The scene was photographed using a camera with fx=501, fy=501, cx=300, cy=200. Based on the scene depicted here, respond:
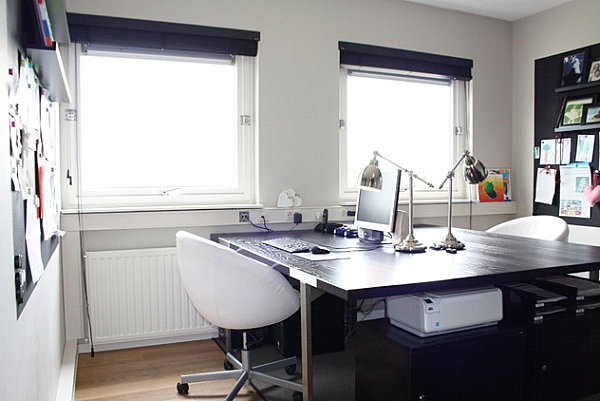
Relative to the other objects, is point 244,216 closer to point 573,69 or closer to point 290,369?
point 290,369

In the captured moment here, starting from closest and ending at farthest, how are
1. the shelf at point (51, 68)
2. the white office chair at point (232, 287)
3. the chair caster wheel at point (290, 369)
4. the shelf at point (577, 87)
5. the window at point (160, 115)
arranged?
the shelf at point (51, 68)
the white office chair at point (232, 287)
the chair caster wheel at point (290, 369)
the window at point (160, 115)
the shelf at point (577, 87)

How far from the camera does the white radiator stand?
3062 millimetres

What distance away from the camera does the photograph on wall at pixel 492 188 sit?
169 inches

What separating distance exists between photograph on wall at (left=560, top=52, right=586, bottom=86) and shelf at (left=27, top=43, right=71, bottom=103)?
352 centimetres

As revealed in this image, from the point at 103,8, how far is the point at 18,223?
226cm

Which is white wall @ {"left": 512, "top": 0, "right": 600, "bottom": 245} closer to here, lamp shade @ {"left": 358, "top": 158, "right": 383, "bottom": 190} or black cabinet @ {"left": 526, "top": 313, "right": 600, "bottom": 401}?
black cabinet @ {"left": 526, "top": 313, "right": 600, "bottom": 401}

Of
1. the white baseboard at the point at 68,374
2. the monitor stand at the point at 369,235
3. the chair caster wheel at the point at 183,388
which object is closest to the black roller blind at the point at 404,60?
the monitor stand at the point at 369,235

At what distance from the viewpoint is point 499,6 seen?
4027 mm

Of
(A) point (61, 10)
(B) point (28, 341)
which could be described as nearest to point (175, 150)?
(A) point (61, 10)

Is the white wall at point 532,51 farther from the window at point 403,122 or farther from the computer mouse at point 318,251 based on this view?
the computer mouse at point 318,251

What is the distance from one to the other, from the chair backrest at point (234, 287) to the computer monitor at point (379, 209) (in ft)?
2.10

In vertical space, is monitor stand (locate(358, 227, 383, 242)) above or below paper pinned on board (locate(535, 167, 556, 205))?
below

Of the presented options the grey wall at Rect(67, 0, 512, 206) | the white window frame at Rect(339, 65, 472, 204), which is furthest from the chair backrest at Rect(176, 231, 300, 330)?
the white window frame at Rect(339, 65, 472, 204)

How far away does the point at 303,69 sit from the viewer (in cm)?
358
